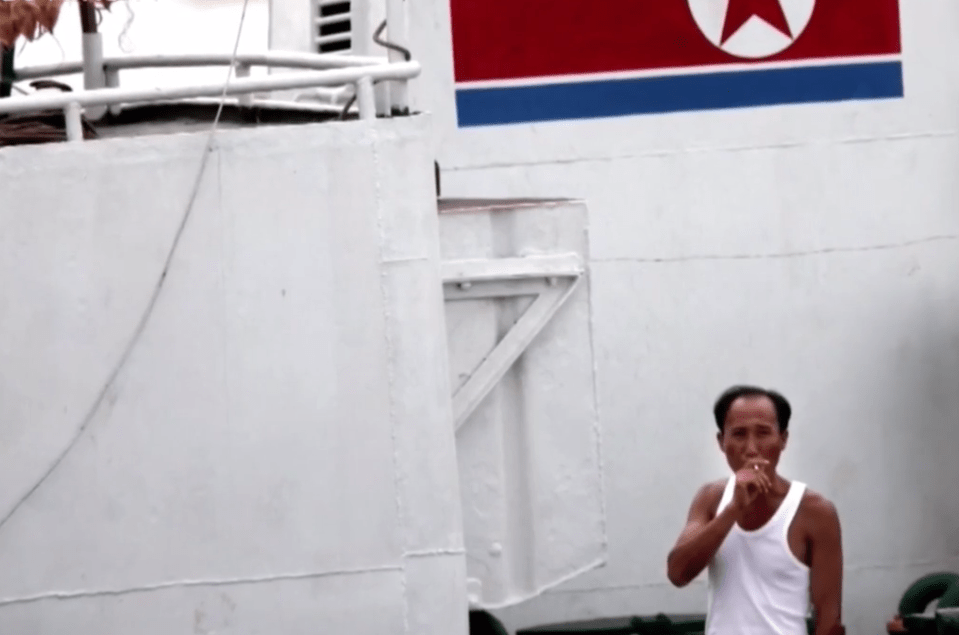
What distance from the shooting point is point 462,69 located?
7477mm

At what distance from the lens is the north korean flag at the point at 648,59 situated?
24.5ft

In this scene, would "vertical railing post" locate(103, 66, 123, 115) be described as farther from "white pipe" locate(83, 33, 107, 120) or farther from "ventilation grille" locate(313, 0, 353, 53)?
"ventilation grille" locate(313, 0, 353, 53)

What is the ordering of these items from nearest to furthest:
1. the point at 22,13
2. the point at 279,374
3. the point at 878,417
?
the point at 279,374, the point at 22,13, the point at 878,417

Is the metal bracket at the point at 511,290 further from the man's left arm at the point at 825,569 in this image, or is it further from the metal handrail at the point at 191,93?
the man's left arm at the point at 825,569

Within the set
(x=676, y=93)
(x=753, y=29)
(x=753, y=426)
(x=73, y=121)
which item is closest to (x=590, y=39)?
(x=676, y=93)

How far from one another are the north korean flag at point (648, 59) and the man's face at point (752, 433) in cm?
287

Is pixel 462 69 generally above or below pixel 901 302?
above

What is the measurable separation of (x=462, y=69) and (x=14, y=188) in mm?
2236

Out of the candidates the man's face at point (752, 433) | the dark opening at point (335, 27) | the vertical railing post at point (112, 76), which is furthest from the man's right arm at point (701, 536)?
the dark opening at point (335, 27)

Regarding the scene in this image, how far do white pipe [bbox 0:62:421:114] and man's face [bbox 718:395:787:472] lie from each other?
189cm

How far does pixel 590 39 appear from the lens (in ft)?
24.6

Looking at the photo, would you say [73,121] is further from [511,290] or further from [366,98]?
[511,290]

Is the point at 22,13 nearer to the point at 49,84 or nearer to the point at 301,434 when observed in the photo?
the point at 49,84

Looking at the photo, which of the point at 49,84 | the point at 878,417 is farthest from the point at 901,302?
the point at 49,84
